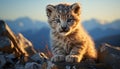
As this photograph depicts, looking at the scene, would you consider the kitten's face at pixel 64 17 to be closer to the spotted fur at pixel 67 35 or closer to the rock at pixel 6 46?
the spotted fur at pixel 67 35

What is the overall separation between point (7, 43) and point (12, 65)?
0.72 m

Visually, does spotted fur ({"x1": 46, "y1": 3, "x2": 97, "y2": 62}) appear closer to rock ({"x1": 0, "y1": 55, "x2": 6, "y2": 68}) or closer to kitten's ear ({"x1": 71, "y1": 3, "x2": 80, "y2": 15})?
kitten's ear ({"x1": 71, "y1": 3, "x2": 80, "y2": 15})

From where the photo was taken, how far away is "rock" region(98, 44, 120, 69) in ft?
19.3

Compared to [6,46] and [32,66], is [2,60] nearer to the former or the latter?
[6,46]

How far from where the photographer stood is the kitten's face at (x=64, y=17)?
581 cm

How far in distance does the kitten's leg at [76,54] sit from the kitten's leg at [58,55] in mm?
120

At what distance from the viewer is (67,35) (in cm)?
604

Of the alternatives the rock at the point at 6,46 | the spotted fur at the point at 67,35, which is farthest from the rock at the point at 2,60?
the spotted fur at the point at 67,35

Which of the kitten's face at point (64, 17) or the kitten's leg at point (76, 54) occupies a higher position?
the kitten's face at point (64, 17)

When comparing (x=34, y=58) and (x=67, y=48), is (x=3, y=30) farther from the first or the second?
(x=67, y=48)

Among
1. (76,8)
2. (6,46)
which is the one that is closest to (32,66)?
(6,46)

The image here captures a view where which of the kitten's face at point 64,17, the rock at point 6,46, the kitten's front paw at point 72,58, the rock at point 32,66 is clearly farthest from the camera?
the rock at point 6,46

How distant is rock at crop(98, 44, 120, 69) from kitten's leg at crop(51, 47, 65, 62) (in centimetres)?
73

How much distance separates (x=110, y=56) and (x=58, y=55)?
907 mm
